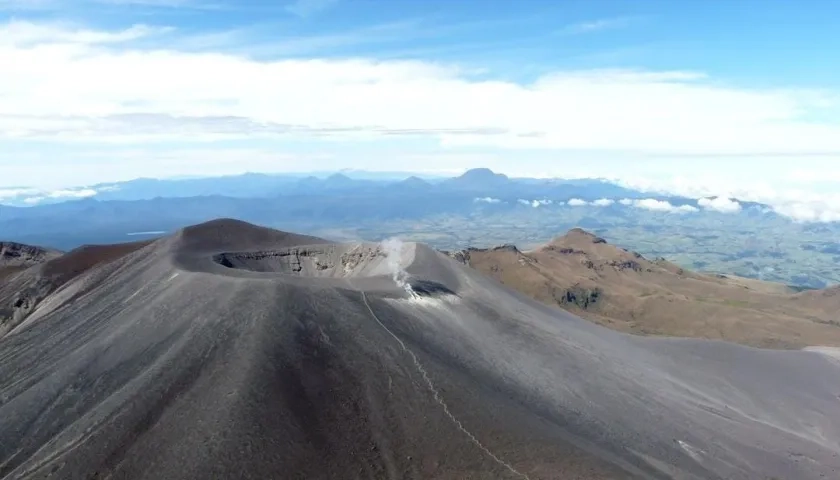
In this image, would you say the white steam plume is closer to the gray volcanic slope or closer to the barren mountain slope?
the gray volcanic slope

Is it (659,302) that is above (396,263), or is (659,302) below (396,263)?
below

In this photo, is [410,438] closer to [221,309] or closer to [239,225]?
[221,309]

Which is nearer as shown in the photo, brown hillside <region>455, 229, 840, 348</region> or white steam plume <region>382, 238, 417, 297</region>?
white steam plume <region>382, 238, 417, 297</region>

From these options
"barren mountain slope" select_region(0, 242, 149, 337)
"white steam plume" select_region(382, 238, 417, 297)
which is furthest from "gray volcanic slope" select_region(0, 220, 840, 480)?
"barren mountain slope" select_region(0, 242, 149, 337)

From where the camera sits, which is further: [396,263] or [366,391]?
[396,263]

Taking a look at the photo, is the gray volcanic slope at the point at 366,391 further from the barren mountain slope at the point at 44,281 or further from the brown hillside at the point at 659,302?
the brown hillside at the point at 659,302

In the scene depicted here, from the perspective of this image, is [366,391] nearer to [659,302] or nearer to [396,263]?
[396,263]

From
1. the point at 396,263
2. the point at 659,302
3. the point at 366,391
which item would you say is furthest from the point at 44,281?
the point at 659,302
